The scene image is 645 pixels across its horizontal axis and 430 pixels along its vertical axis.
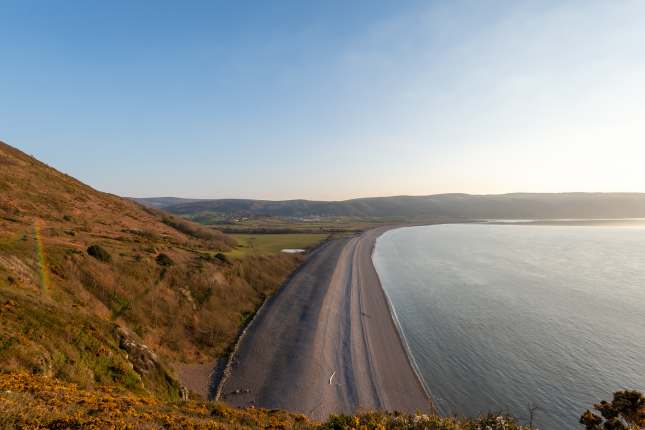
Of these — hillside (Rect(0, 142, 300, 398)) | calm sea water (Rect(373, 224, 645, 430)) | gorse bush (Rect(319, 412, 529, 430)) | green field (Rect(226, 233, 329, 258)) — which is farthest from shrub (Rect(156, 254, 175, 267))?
gorse bush (Rect(319, 412, 529, 430))

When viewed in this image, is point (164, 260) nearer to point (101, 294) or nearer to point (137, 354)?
point (101, 294)

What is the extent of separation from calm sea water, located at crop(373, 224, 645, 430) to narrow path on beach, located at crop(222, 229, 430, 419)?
106 inches

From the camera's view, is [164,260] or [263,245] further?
[263,245]

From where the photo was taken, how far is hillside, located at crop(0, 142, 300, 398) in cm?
1531

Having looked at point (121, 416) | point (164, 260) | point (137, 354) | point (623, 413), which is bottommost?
point (137, 354)

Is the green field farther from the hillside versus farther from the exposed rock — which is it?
the exposed rock

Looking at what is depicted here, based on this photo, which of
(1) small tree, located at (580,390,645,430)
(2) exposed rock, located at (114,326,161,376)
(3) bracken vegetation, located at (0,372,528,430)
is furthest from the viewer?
(2) exposed rock, located at (114,326,161,376)

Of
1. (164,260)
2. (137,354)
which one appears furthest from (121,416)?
(164,260)

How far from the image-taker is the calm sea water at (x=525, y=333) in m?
23.6

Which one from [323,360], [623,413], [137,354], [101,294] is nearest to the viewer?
[623,413]

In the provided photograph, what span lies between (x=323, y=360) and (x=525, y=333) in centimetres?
2345

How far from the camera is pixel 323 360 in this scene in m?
27.1

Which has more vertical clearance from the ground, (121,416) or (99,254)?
(99,254)

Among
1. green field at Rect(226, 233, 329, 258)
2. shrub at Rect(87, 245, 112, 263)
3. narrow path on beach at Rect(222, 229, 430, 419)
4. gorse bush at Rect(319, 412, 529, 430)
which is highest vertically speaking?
shrub at Rect(87, 245, 112, 263)
